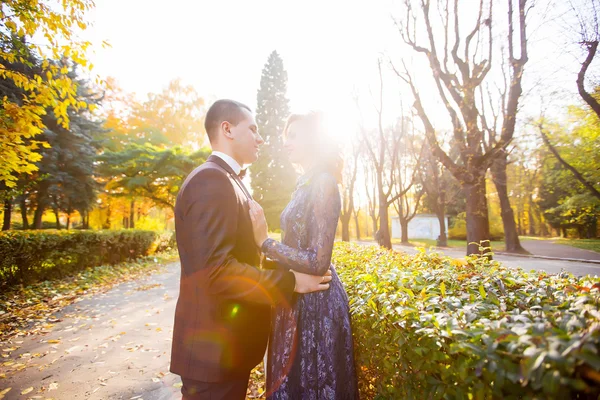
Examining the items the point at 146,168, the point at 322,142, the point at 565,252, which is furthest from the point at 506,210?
the point at 146,168

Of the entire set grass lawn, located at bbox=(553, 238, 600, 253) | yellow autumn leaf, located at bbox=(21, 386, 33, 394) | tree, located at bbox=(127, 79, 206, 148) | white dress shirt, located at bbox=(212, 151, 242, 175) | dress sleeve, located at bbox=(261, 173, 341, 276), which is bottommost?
yellow autumn leaf, located at bbox=(21, 386, 33, 394)

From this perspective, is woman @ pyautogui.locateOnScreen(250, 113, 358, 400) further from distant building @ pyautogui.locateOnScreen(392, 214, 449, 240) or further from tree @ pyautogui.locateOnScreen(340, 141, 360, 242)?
distant building @ pyautogui.locateOnScreen(392, 214, 449, 240)

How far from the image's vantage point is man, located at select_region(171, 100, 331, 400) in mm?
1730

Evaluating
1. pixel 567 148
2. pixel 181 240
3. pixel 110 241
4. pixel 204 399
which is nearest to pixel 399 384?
pixel 204 399

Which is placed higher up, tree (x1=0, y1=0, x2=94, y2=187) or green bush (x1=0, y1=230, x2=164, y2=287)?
tree (x1=0, y1=0, x2=94, y2=187)

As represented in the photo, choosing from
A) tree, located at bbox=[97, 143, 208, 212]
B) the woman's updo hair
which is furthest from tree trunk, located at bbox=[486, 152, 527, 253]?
the woman's updo hair

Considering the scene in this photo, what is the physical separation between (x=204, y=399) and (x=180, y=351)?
1.06 feet

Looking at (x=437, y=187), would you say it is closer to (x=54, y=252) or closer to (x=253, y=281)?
(x=54, y=252)

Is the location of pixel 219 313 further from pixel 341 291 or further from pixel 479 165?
pixel 479 165

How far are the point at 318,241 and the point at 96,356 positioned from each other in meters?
4.85

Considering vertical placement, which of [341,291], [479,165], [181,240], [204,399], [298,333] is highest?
[479,165]

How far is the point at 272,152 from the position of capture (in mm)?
36844

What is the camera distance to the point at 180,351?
185 cm

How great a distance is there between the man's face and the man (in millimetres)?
330
